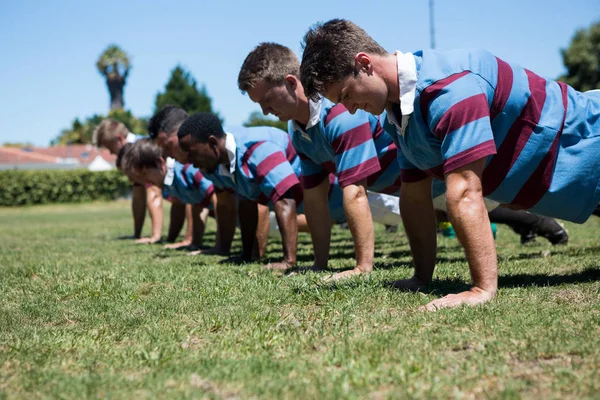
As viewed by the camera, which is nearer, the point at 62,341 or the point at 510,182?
the point at 62,341

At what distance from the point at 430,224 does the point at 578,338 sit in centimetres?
184

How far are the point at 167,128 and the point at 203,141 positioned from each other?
6.98ft

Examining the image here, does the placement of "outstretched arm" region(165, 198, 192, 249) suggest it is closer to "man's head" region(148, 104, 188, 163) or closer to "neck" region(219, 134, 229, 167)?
"man's head" region(148, 104, 188, 163)

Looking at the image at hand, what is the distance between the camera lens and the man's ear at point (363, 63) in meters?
4.09

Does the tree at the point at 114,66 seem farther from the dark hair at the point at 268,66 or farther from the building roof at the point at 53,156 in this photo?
the dark hair at the point at 268,66

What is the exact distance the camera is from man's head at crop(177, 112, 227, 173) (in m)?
7.23

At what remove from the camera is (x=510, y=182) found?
14.4ft

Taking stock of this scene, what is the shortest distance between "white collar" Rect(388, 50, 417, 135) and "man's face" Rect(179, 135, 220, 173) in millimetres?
3467

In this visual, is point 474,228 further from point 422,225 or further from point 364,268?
point 364,268

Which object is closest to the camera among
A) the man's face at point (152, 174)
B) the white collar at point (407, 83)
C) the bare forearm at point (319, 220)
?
the white collar at point (407, 83)

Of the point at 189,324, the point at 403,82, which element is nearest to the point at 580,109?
the point at 403,82

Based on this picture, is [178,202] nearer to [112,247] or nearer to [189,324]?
[112,247]

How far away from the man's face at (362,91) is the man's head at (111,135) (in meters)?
8.86

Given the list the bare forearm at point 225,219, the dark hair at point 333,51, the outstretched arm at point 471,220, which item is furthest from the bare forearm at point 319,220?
the bare forearm at point 225,219
